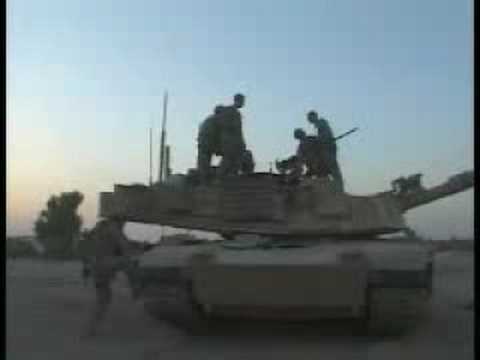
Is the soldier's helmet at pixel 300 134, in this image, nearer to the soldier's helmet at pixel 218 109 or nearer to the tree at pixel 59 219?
the soldier's helmet at pixel 218 109

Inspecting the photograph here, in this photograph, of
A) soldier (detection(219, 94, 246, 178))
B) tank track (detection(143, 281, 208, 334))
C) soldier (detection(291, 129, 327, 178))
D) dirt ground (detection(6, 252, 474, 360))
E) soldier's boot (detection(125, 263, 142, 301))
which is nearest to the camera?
dirt ground (detection(6, 252, 474, 360))

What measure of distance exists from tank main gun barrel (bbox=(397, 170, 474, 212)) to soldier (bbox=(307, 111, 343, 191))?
3.45 ft

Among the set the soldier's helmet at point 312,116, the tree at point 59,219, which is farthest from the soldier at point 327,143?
the tree at point 59,219

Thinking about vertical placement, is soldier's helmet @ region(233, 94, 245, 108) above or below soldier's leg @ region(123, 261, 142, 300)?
above

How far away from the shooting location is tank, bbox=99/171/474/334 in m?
9.13

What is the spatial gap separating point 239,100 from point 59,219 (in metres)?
29.7

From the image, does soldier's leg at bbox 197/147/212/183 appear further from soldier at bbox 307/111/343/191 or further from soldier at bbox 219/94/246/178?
soldier at bbox 307/111/343/191

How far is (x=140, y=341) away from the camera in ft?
32.3

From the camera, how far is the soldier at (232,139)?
447 inches

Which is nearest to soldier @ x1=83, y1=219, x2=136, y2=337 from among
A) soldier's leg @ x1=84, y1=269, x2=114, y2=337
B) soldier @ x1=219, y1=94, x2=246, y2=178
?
soldier's leg @ x1=84, y1=269, x2=114, y2=337

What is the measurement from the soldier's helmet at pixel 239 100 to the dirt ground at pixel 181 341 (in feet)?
9.16

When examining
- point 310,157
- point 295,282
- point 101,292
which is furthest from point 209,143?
point 295,282

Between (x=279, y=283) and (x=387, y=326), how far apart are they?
1224 mm

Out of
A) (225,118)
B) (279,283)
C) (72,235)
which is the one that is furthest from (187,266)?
(72,235)
